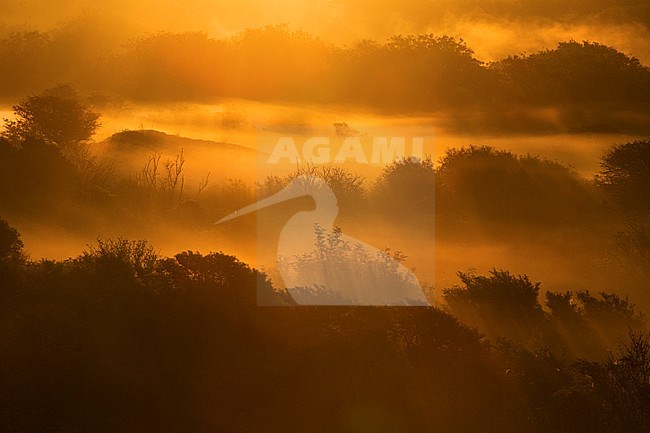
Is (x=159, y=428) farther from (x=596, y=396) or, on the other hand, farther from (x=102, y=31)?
(x=102, y=31)

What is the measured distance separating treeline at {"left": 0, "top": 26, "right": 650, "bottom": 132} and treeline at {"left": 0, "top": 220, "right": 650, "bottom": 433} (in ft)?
233

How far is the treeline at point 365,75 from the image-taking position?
92938 millimetres

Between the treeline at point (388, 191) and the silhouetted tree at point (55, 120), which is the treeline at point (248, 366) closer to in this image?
the treeline at point (388, 191)

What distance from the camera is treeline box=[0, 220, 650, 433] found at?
1717cm

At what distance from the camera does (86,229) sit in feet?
154

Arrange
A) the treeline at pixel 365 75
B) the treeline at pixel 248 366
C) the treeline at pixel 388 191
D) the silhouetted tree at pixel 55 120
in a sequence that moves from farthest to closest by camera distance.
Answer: the treeline at pixel 365 75, the silhouetted tree at pixel 55 120, the treeline at pixel 388 191, the treeline at pixel 248 366

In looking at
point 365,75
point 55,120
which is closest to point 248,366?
point 55,120

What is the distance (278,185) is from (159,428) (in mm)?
49509

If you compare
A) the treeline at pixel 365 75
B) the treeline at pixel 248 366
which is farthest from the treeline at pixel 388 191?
the treeline at pixel 365 75

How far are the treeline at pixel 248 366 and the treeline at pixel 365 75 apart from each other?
71040 millimetres

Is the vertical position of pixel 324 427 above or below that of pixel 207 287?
below

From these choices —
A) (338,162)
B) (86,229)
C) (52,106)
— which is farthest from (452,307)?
(338,162)

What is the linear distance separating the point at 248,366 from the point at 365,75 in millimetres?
84785

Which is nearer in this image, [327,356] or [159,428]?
[159,428]
